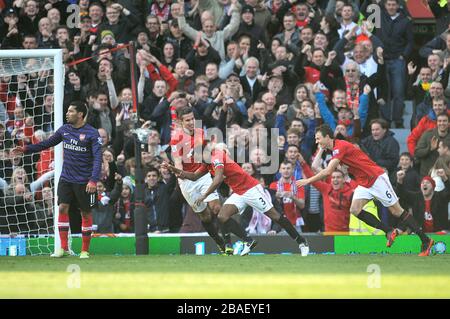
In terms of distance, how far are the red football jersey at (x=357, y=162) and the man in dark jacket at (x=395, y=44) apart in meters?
4.18

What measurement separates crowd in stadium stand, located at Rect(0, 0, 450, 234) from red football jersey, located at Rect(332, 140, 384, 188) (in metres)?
1.11

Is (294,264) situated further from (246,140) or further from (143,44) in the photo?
(143,44)

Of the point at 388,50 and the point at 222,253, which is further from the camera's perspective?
the point at 388,50

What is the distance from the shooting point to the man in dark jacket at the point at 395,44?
825 inches

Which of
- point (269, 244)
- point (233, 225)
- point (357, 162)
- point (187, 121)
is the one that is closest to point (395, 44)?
point (357, 162)

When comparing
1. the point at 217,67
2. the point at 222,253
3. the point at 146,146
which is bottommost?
the point at 222,253

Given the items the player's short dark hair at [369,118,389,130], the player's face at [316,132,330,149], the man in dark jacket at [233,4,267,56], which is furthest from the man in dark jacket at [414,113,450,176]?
the man in dark jacket at [233,4,267,56]

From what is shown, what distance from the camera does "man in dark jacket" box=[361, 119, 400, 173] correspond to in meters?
19.5

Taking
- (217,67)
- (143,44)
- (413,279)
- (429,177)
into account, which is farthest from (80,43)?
(413,279)

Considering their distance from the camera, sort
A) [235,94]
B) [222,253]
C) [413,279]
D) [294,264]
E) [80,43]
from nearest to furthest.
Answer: [413,279] → [294,264] → [222,253] → [235,94] → [80,43]

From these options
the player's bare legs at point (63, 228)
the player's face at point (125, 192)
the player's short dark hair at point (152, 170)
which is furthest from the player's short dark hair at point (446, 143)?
the player's bare legs at point (63, 228)

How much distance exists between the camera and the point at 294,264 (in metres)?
14.9

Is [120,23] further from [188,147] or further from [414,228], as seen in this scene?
[414,228]

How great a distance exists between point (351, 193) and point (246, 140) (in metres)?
2.22
